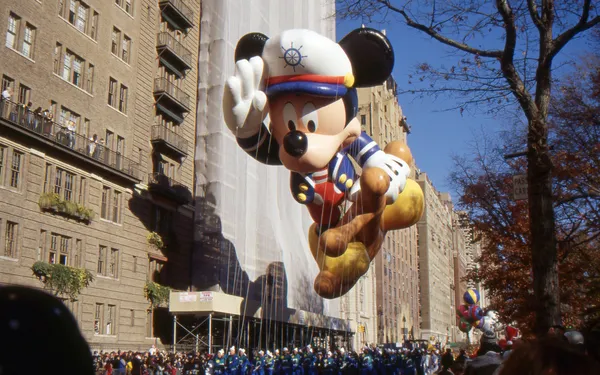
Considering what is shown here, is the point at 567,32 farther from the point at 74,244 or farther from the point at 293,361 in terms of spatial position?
the point at 74,244

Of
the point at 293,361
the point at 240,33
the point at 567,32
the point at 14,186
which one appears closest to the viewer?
the point at 567,32

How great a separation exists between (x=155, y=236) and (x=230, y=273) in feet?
13.5

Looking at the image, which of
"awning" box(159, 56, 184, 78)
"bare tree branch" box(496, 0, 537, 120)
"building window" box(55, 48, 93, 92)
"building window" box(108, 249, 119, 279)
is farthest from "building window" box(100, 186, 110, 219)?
"bare tree branch" box(496, 0, 537, 120)

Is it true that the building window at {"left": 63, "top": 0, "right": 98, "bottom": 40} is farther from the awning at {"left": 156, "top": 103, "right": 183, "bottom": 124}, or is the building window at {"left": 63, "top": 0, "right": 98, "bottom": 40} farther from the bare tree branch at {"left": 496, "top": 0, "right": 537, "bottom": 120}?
the bare tree branch at {"left": 496, "top": 0, "right": 537, "bottom": 120}

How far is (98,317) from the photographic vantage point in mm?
27344

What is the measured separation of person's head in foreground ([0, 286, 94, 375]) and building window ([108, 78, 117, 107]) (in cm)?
2995

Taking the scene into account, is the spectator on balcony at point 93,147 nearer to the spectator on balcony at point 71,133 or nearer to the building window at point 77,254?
the spectator on balcony at point 71,133

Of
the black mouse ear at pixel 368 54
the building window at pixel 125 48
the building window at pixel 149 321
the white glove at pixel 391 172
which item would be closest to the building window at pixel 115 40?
the building window at pixel 125 48

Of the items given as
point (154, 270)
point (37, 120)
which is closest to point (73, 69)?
point (37, 120)

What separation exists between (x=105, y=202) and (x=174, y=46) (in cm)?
1025

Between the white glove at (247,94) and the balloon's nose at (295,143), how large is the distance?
1.43m

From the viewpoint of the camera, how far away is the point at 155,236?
1252 inches

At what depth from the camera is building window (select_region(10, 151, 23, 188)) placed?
2366 centimetres

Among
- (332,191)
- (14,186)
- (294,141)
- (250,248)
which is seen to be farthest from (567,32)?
(250,248)
